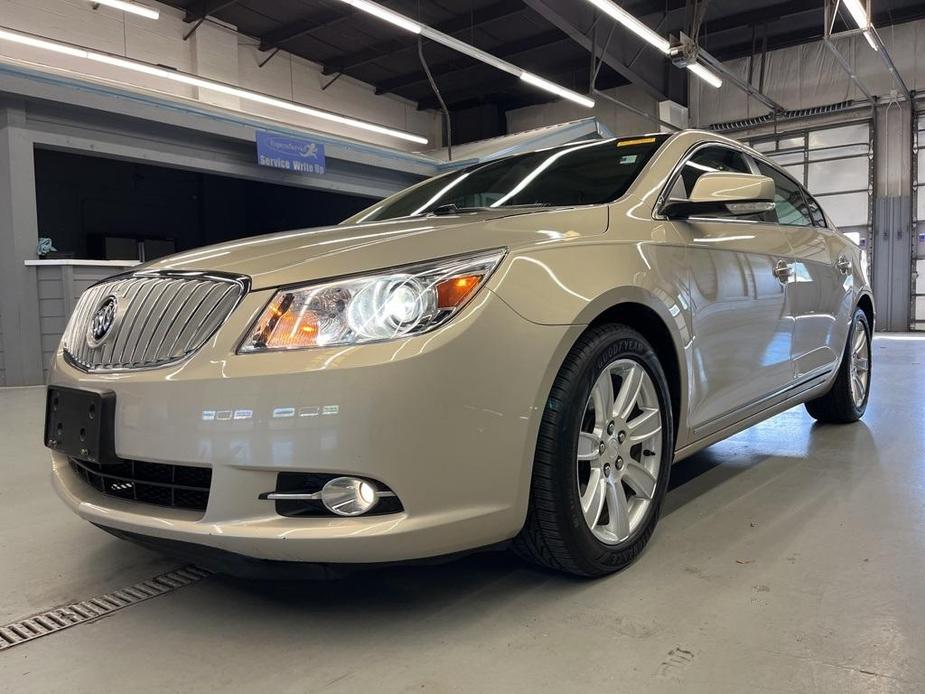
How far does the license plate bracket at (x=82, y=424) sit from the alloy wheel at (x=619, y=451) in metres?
1.11

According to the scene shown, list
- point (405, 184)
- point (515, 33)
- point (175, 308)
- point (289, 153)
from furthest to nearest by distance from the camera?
point (515, 33), point (405, 184), point (289, 153), point (175, 308)

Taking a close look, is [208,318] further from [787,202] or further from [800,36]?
[800,36]

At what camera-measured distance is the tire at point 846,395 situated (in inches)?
141

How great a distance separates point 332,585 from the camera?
1824 millimetres

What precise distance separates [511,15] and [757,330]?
13.0 m

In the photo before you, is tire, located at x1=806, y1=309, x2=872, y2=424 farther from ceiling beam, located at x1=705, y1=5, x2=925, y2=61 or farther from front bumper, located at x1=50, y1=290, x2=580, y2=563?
ceiling beam, located at x1=705, y1=5, x2=925, y2=61

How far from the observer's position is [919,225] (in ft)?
45.9

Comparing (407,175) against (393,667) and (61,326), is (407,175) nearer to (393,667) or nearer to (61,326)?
(61,326)

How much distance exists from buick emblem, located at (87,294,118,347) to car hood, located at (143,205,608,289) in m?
0.14

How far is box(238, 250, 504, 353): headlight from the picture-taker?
145 centimetres

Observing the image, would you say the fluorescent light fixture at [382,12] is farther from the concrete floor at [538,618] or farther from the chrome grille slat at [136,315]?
the concrete floor at [538,618]

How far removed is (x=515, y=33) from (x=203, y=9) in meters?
6.34

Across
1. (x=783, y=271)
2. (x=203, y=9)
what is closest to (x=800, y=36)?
(x=203, y=9)

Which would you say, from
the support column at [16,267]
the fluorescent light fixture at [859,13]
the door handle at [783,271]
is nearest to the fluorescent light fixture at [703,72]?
the fluorescent light fixture at [859,13]
